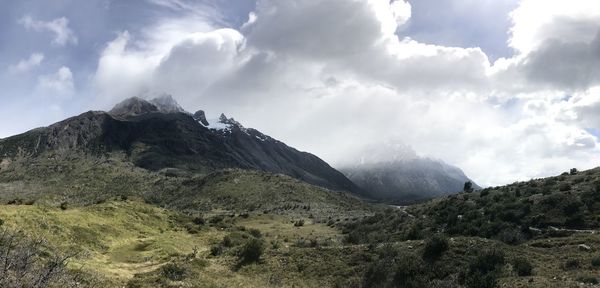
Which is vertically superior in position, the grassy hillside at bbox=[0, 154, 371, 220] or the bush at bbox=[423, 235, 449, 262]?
the grassy hillside at bbox=[0, 154, 371, 220]

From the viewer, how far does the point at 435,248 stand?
2512cm

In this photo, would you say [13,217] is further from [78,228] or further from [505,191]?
[505,191]

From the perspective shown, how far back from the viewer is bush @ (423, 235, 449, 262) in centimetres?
2489

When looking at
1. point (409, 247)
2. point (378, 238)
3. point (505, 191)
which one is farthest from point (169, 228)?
point (505, 191)

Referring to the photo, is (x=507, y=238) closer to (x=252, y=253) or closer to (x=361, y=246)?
(x=361, y=246)

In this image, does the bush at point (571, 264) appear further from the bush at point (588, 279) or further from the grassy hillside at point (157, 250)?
the grassy hillside at point (157, 250)

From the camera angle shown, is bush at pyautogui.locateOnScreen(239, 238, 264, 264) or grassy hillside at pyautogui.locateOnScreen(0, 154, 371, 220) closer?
bush at pyautogui.locateOnScreen(239, 238, 264, 264)

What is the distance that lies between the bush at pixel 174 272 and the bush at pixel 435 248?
13.0 m

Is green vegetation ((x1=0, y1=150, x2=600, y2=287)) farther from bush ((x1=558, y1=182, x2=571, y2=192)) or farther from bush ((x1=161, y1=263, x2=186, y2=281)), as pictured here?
bush ((x1=558, y1=182, x2=571, y2=192))

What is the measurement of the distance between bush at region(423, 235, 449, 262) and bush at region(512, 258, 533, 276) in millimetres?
3747

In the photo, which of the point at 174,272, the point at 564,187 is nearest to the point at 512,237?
the point at 564,187

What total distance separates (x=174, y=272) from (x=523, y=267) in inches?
690

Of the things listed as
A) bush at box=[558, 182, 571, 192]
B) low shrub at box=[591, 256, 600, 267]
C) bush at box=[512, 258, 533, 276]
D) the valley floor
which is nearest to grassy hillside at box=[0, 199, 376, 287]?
the valley floor

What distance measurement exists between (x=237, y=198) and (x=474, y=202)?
8195 centimetres
